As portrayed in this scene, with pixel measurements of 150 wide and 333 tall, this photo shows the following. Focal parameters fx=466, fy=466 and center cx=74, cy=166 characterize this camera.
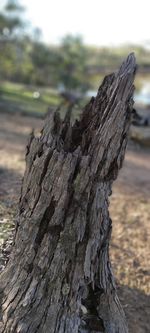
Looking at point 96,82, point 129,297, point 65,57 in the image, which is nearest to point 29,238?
point 129,297

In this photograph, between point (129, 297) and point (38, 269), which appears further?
point (129, 297)

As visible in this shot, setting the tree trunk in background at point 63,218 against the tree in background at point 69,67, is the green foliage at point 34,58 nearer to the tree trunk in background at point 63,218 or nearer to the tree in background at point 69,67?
the tree in background at point 69,67

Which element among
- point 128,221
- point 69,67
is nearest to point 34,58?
point 69,67

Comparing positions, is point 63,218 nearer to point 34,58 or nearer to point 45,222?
point 45,222

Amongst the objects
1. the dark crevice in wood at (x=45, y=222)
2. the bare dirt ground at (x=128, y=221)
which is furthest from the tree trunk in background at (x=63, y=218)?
the bare dirt ground at (x=128, y=221)

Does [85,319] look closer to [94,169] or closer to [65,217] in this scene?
[65,217]

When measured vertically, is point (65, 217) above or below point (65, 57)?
below

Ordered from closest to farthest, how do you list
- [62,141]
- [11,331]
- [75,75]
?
[11,331]
[62,141]
[75,75]
